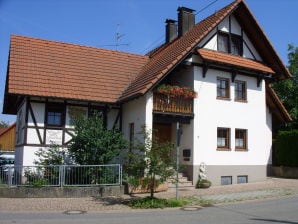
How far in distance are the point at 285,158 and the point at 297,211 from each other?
12.7 meters

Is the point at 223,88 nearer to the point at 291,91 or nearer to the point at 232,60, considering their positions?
the point at 232,60

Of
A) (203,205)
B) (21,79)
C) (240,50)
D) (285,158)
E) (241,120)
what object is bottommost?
(203,205)

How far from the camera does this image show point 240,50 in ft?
72.2

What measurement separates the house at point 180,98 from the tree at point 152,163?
425cm

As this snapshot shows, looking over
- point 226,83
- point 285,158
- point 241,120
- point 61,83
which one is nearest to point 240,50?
point 226,83

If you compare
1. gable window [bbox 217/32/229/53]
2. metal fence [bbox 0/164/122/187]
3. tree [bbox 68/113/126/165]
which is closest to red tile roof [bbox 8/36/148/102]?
tree [bbox 68/113/126/165]

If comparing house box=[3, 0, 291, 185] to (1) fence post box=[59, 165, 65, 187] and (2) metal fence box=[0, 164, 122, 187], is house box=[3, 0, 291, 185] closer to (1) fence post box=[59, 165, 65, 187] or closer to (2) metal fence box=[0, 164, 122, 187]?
(2) metal fence box=[0, 164, 122, 187]

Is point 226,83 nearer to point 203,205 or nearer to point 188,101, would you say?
point 188,101

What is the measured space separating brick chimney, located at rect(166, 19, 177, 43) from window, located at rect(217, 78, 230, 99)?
6.16 m

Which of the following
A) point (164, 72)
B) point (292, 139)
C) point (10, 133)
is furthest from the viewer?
point (10, 133)

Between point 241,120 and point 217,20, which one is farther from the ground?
point 217,20

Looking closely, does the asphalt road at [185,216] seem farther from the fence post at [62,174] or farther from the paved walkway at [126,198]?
the fence post at [62,174]

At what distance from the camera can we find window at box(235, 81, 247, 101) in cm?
2162

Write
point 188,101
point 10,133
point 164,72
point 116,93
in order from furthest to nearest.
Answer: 1. point 10,133
2. point 116,93
3. point 188,101
4. point 164,72
